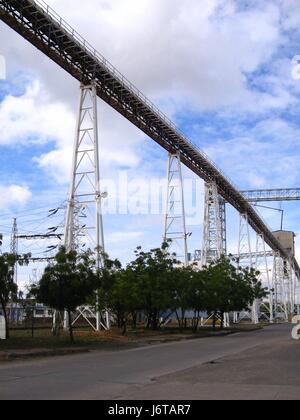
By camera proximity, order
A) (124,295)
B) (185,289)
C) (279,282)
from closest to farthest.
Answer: (124,295) → (185,289) → (279,282)

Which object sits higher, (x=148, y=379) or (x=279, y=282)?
(x=279, y=282)

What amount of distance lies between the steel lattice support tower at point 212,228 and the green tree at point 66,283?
89.3ft

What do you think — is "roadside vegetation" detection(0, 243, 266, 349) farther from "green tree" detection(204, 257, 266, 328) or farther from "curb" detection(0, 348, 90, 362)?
"curb" detection(0, 348, 90, 362)

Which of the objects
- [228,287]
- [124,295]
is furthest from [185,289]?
[228,287]

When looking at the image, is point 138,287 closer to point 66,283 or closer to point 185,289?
point 185,289

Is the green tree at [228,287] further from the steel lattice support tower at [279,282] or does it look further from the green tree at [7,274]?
the steel lattice support tower at [279,282]

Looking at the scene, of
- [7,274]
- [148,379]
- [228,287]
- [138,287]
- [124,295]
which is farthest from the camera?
[228,287]

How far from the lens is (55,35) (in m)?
29.0

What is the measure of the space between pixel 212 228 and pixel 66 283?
108ft

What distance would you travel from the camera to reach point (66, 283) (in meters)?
27.8

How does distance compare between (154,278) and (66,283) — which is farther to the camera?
(154,278)

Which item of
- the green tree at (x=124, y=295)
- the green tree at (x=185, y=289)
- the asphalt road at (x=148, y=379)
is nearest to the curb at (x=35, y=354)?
the asphalt road at (x=148, y=379)

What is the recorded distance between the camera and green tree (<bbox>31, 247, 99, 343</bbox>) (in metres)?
27.6
